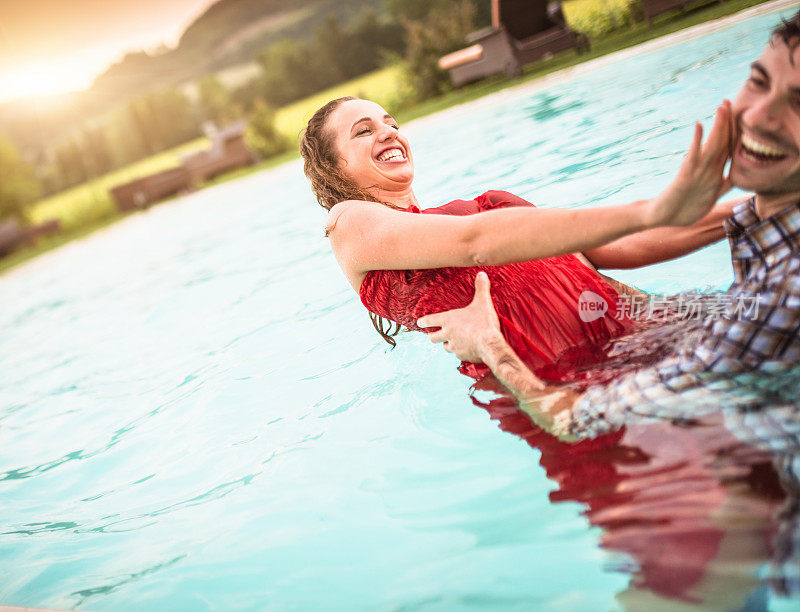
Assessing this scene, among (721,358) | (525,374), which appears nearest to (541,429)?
(525,374)

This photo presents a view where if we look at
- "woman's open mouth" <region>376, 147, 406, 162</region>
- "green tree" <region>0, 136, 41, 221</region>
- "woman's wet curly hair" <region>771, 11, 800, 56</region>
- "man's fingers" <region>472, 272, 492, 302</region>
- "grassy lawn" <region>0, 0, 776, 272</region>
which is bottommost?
"man's fingers" <region>472, 272, 492, 302</region>

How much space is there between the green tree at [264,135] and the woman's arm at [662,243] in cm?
1819

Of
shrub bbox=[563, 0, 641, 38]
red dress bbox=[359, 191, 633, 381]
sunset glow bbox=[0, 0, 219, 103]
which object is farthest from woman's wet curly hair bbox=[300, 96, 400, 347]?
sunset glow bbox=[0, 0, 219, 103]

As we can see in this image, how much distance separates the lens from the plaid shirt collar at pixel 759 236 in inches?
60.3

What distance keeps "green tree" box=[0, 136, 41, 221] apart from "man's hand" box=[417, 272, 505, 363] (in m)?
30.2

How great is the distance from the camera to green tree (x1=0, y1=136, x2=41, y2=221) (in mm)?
28859

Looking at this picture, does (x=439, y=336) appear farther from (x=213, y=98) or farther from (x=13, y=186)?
(x=213, y=98)

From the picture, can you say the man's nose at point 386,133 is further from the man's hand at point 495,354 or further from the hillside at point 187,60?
the hillside at point 187,60

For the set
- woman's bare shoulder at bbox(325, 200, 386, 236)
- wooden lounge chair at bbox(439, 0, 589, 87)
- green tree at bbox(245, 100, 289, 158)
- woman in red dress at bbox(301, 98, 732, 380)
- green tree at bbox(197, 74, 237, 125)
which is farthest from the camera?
green tree at bbox(197, 74, 237, 125)

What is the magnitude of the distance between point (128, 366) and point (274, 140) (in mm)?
15135

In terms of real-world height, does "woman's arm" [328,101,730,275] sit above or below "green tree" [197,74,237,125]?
below

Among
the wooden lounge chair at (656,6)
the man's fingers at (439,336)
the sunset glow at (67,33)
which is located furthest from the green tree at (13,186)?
the man's fingers at (439,336)

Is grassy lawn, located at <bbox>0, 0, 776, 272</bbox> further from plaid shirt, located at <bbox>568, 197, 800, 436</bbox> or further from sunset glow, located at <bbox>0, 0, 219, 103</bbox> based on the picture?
sunset glow, located at <bbox>0, 0, 219, 103</bbox>

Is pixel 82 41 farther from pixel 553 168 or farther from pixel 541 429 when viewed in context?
pixel 541 429
